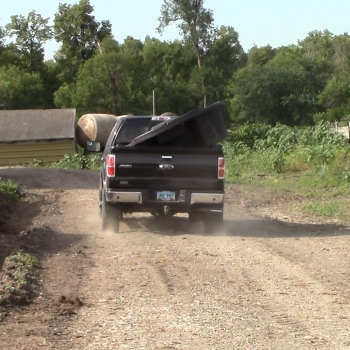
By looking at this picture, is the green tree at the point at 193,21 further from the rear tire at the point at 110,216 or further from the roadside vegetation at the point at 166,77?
the rear tire at the point at 110,216

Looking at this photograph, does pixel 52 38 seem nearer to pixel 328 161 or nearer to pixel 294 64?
pixel 294 64

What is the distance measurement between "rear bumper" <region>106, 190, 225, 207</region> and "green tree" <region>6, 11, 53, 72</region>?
51.3m

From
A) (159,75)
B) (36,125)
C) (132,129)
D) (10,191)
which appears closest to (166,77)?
(159,75)

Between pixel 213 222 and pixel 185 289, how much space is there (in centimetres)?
470

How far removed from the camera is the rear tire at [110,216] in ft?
42.9

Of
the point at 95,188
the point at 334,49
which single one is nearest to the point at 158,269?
the point at 95,188

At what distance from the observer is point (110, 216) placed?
1312 centimetres

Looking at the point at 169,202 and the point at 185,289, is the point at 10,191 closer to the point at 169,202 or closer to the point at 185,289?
the point at 169,202

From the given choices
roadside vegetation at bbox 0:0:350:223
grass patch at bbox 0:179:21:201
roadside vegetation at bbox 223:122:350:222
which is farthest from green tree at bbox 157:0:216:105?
grass patch at bbox 0:179:21:201

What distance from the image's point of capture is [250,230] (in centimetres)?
1410

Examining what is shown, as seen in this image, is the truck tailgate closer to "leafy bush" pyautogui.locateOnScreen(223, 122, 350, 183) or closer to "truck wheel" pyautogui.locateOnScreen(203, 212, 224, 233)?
"truck wheel" pyautogui.locateOnScreen(203, 212, 224, 233)

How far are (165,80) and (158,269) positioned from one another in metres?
50.0

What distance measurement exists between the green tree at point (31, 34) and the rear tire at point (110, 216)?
5100 cm

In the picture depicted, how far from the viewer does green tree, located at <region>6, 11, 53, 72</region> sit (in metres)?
62.6
